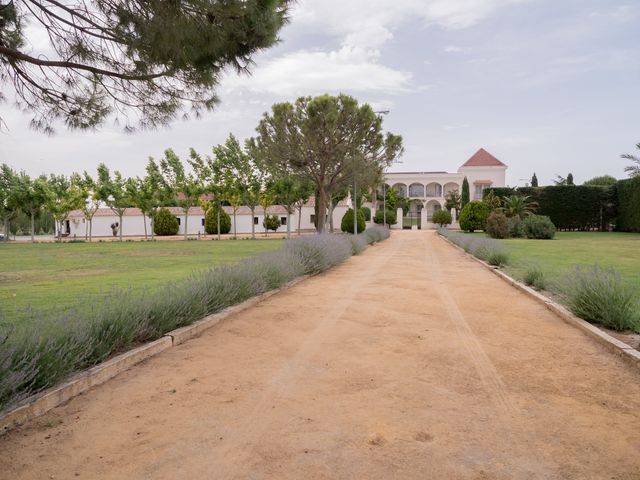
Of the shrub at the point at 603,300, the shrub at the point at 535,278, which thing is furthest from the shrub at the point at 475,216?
the shrub at the point at 603,300

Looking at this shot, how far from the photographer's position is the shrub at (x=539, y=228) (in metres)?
32.6

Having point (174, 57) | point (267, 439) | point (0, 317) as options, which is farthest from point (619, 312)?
point (0, 317)


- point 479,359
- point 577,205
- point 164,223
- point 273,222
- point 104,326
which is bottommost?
point 479,359

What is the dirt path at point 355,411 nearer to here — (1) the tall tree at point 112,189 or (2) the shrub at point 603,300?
(2) the shrub at point 603,300

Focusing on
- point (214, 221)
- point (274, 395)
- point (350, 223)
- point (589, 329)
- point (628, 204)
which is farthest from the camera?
point (214, 221)

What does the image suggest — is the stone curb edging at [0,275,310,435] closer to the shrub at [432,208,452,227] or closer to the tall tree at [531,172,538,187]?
the shrub at [432,208,452,227]

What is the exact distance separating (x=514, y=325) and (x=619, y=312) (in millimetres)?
1253

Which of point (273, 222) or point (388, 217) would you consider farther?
point (388, 217)

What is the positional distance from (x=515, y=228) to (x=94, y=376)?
33.6m

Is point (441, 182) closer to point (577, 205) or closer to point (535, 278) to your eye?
point (577, 205)

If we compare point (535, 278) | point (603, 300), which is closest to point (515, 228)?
point (535, 278)

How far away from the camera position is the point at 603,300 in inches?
257

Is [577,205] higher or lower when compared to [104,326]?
higher

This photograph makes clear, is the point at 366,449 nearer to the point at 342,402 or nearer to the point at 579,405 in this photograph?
the point at 342,402
